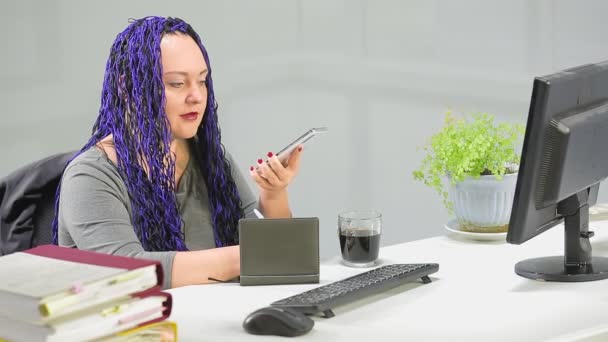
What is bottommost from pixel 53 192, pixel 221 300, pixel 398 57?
pixel 221 300

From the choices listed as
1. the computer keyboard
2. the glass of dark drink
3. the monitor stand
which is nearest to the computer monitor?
the monitor stand

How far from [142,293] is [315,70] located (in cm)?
284

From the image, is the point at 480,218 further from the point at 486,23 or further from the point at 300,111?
the point at 486,23

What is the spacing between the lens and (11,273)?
4.36ft

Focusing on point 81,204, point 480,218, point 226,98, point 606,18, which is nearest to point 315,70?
point 226,98

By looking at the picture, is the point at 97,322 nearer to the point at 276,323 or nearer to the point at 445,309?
the point at 276,323

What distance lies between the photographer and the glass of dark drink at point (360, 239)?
2076 millimetres

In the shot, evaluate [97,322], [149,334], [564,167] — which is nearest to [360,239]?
[564,167]

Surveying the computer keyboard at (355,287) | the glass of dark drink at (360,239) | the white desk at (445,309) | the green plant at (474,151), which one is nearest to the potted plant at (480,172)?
the green plant at (474,151)

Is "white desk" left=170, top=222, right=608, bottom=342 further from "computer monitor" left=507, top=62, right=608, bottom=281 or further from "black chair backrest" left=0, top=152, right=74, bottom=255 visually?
"black chair backrest" left=0, top=152, right=74, bottom=255

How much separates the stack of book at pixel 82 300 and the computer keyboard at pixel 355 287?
13.4 inches

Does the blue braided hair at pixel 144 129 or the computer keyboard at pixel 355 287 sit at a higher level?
the blue braided hair at pixel 144 129

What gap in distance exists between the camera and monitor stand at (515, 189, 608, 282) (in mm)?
1975

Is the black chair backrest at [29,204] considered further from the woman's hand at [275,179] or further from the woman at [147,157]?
the woman's hand at [275,179]
